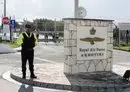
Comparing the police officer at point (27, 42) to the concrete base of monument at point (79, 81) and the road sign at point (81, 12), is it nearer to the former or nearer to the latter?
the concrete base of monument at point (79, 81)

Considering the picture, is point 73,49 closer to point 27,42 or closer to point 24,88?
point 27,42

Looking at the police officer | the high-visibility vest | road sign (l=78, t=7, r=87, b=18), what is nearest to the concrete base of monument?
the police officer

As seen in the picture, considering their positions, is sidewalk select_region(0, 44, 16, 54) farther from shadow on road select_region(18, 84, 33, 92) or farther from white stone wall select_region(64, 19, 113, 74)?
shadow on road select_region(18, 84, 33, 92)

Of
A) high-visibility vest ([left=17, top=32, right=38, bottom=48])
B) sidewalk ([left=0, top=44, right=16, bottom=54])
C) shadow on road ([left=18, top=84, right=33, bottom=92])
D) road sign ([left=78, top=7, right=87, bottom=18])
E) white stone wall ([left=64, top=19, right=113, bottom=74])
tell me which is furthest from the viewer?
sidewalk ([left=0, top=44, right=16, bottom=54])

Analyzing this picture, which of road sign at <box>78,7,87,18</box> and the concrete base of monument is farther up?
road sign at <box>78,7,87,18</box>

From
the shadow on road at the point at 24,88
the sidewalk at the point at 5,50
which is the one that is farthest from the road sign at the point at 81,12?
the sidewalk at the point at 5,50

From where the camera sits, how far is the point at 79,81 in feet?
41.4

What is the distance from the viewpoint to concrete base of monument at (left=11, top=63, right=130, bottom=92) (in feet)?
38.6

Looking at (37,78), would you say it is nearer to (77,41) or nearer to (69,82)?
(69,82)

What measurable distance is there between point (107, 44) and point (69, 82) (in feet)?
12.3

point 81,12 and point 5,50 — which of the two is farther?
point 5,50

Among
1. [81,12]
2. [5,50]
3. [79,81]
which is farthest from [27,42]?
[5,50]

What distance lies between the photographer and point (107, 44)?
51.0 feet

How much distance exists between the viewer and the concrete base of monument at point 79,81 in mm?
11758
